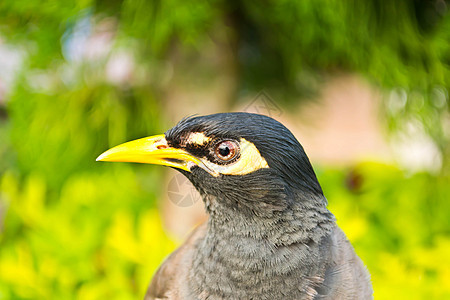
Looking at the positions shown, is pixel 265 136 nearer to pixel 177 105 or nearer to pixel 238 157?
pixel 238 157

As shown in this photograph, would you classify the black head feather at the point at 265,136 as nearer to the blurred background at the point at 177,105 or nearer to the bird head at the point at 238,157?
the bird head at the point at 238,157

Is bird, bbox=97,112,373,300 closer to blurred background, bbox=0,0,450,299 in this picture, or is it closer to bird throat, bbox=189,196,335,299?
bird throat, bbox=189,196,335,299

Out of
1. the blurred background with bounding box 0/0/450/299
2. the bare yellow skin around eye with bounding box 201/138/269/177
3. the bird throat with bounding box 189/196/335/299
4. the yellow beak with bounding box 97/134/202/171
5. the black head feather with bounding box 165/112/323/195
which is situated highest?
the blurred background with bounding box 0/0/450/299

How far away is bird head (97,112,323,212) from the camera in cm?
62

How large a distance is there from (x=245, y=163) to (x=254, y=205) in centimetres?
7

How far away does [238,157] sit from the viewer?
2.05ft

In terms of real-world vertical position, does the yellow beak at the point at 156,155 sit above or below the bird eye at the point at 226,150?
below

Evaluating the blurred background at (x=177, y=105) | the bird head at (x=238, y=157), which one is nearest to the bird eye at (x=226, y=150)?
the bird head at (x=238, y=157)

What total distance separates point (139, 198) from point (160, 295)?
3.35ft

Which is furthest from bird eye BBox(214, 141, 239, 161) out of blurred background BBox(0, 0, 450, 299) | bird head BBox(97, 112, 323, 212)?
blurred background BBox(0, 0, 450, 299)

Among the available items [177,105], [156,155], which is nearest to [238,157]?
[156,155]

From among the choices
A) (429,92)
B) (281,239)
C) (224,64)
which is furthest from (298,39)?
(281,239)

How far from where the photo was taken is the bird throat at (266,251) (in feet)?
2.07

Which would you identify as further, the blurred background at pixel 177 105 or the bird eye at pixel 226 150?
the blurred background at pixel 177 105
